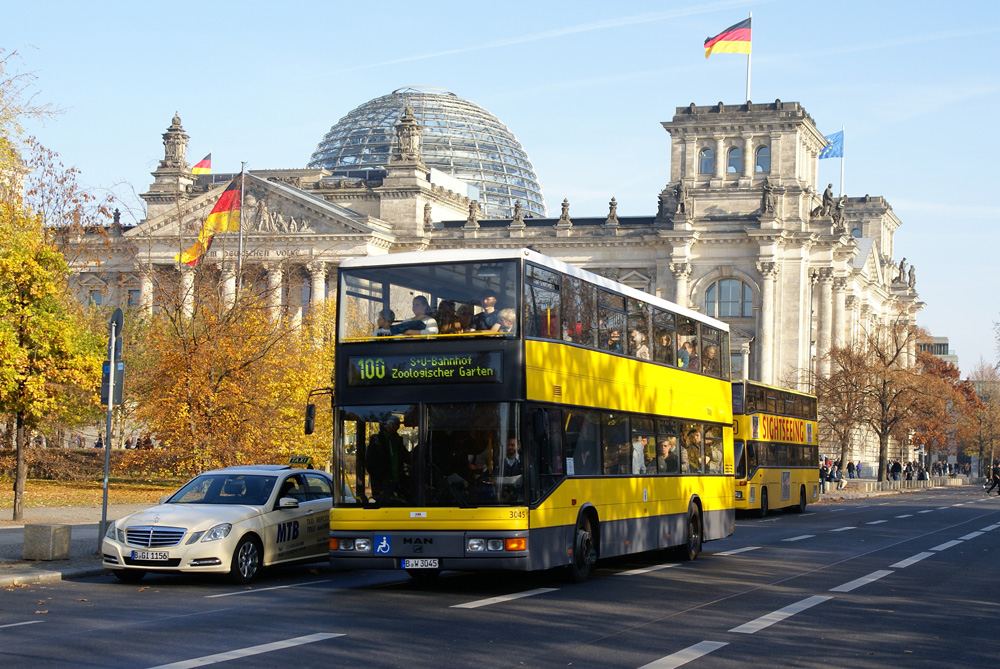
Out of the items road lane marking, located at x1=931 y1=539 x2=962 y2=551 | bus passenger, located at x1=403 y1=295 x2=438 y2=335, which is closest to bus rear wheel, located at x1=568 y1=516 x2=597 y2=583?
bus passenger, located at x1=403 y1=295 x2=438 y2=335

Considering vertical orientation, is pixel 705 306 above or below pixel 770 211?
below

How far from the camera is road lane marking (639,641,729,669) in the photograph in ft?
37.1

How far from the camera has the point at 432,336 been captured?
1677 centimetres

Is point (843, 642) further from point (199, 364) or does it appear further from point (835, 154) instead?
point (835, 154)

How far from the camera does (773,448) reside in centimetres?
4197

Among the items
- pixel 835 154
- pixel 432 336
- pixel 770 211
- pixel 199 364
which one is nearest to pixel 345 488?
pixel 432 336

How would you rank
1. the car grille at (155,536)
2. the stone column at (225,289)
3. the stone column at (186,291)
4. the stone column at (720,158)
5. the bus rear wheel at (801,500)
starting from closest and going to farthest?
the car grille at (155,536)
the stone column at (186,291)
the stone column at (225,289)
the bus rear wheel at (801,500)
the stone column at (720,158)

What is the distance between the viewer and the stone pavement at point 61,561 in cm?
1808

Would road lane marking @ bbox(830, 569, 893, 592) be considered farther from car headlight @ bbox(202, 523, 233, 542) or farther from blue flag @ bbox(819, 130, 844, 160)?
blue flag @ bbox(819, 130, 844, 160)

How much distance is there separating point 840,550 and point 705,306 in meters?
70.5

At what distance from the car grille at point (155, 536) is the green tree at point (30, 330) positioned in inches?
436

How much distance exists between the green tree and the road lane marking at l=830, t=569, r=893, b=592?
18.0 m

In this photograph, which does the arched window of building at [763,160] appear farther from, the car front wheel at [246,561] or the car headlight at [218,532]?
the car headlight at [218,532]

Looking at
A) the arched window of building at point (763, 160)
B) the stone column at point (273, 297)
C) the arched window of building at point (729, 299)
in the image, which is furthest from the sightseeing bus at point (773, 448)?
the arched window of building at point (763, 160)
